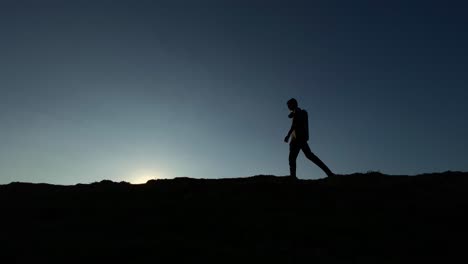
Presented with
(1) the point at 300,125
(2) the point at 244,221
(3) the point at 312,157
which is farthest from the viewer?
(3) the point at 312,157

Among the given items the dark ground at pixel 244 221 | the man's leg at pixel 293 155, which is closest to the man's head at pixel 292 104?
the man's leg at pixel 293 155

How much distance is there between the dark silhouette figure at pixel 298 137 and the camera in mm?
13594

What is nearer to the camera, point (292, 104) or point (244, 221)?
point (244, 221)

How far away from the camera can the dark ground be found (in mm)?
8578

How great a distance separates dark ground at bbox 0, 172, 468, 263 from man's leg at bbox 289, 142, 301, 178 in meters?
0.49

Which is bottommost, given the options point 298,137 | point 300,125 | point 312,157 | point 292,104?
point 312,157

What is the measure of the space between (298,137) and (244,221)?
13.2 feet

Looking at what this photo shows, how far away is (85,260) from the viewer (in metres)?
8.21

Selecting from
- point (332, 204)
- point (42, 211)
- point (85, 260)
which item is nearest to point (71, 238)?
point (85, 260)

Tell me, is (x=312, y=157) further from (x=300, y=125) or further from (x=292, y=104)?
(x=292, y=104)

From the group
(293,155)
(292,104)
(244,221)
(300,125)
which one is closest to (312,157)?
(293,155)

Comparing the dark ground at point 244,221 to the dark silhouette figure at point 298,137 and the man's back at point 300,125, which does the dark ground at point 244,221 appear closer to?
the dark silhouette figure at point 298,137

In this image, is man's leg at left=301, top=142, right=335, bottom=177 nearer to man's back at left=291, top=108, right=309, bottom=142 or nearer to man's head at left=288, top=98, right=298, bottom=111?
man's back at left=291, top=108, right=309, bottom=142

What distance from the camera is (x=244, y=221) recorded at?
10289 millimetres
